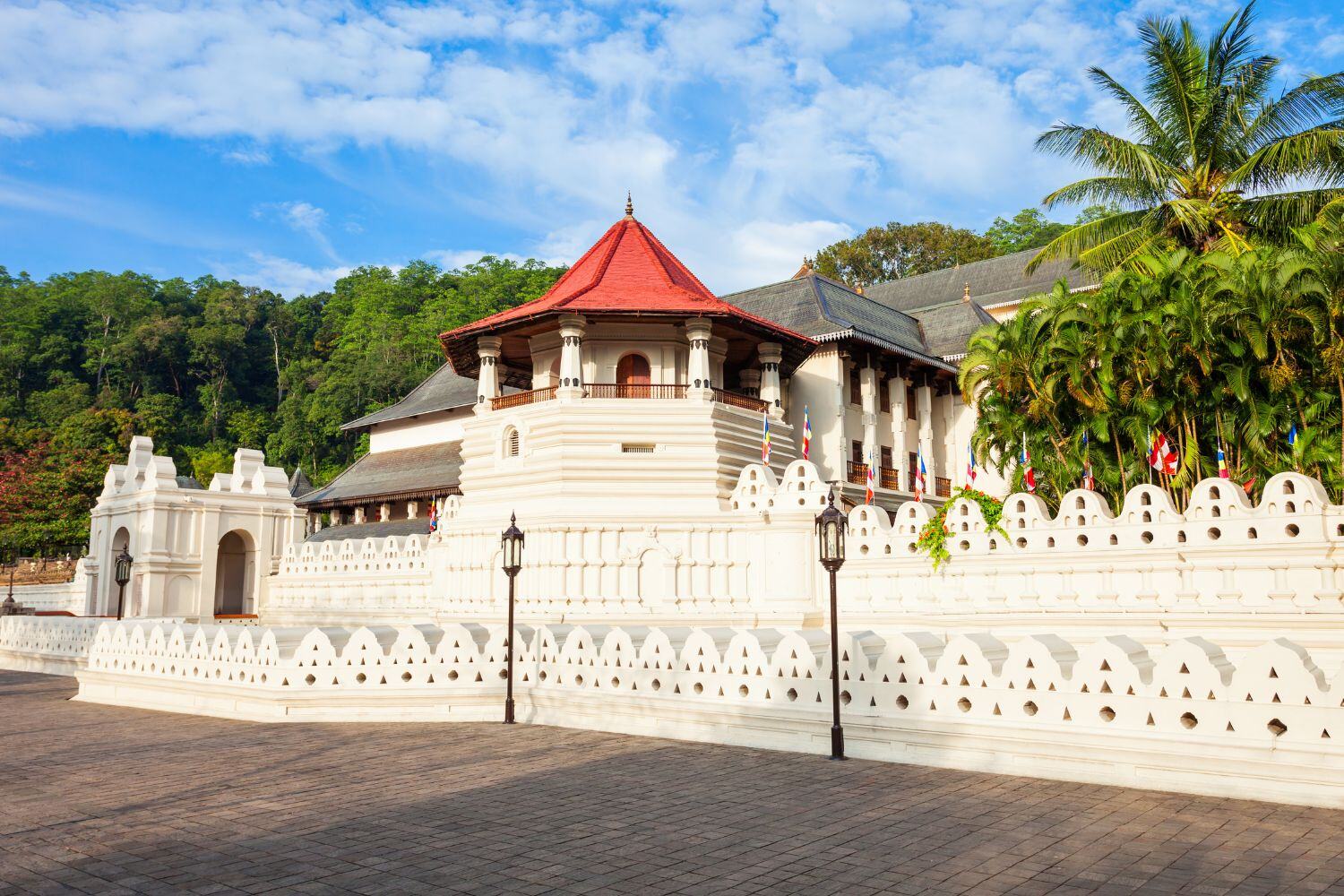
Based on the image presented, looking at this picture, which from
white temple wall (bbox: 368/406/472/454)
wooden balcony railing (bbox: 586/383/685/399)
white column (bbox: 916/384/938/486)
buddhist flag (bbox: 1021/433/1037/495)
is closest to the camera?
buddhist flag (bbox: 1021/433/1037/495)

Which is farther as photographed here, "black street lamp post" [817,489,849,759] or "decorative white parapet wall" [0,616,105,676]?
"decorative white parapet wall" [0,616,105,676]

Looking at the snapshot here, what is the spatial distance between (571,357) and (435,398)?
18922mm

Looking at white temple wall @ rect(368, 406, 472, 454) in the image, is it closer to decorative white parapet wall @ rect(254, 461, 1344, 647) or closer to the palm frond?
decorative white parapet wall @ rect(254, 461, 1344, 647)

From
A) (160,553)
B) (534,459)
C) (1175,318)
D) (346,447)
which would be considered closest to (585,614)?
(534,459)

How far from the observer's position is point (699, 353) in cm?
2552

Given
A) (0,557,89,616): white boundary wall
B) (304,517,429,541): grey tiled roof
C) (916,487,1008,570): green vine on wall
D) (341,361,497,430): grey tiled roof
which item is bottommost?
(0,557,89,616): white boundary wall

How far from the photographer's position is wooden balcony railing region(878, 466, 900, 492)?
1318 inches

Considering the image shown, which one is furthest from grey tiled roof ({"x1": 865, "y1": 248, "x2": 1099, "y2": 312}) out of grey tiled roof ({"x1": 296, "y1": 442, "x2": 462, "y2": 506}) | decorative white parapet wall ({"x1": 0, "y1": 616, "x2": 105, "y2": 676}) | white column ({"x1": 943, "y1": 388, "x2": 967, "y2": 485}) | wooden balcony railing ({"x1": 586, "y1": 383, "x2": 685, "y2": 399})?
decorative white parapet wall ({"x1": 0, "y1": 616, "x2": 105, "y2": 676})

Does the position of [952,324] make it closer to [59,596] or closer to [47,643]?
[47,643]

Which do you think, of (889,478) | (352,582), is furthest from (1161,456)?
(352,582)

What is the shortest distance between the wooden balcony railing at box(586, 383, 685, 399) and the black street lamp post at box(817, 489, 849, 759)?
48.9 feet

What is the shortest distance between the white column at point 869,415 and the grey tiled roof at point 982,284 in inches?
477

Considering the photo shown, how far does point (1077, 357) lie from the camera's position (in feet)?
71.1

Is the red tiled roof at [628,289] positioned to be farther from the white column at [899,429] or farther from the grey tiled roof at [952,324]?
the grey tiled roof at [952,324]
